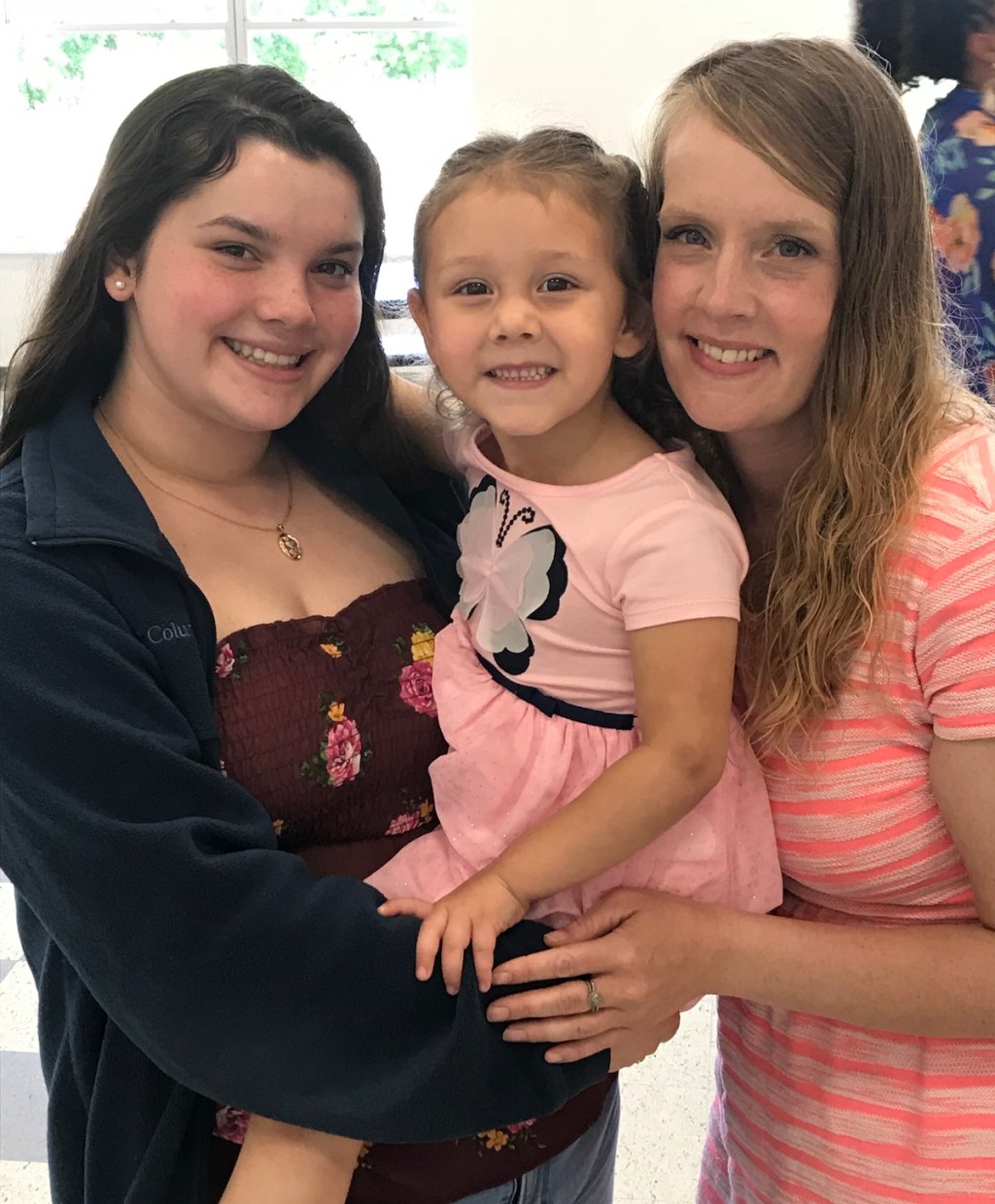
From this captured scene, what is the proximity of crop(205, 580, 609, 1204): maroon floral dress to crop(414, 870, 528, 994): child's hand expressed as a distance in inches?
7.5

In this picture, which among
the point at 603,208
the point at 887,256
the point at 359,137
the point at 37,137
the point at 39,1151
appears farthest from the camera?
the point at 37,137

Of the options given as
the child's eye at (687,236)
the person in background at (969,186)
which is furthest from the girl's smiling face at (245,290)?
the person in background at (969,186)

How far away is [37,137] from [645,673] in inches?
266

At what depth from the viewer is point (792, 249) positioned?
1037mm

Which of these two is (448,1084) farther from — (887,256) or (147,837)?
(887,256)

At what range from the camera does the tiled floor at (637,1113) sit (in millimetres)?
2010

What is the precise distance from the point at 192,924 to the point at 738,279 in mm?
786

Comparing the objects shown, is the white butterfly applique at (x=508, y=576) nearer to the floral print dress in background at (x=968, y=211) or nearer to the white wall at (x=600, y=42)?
the floral print dress in background at (x=968, y=211)

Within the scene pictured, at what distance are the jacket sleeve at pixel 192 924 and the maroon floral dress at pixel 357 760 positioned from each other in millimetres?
128

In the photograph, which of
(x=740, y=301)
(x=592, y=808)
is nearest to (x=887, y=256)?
(x=740, y=301)

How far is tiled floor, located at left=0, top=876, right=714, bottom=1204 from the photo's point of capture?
2.01m

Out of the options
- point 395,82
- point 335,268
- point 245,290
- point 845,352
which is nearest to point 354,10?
point 395,82

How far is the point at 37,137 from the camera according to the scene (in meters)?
6.43

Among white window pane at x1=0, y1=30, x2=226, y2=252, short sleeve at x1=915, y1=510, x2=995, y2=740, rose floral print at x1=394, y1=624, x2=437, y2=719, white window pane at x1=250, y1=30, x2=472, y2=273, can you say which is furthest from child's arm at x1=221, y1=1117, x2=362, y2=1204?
white window pane at x1=0, y1=30, x2=226, y2=252
